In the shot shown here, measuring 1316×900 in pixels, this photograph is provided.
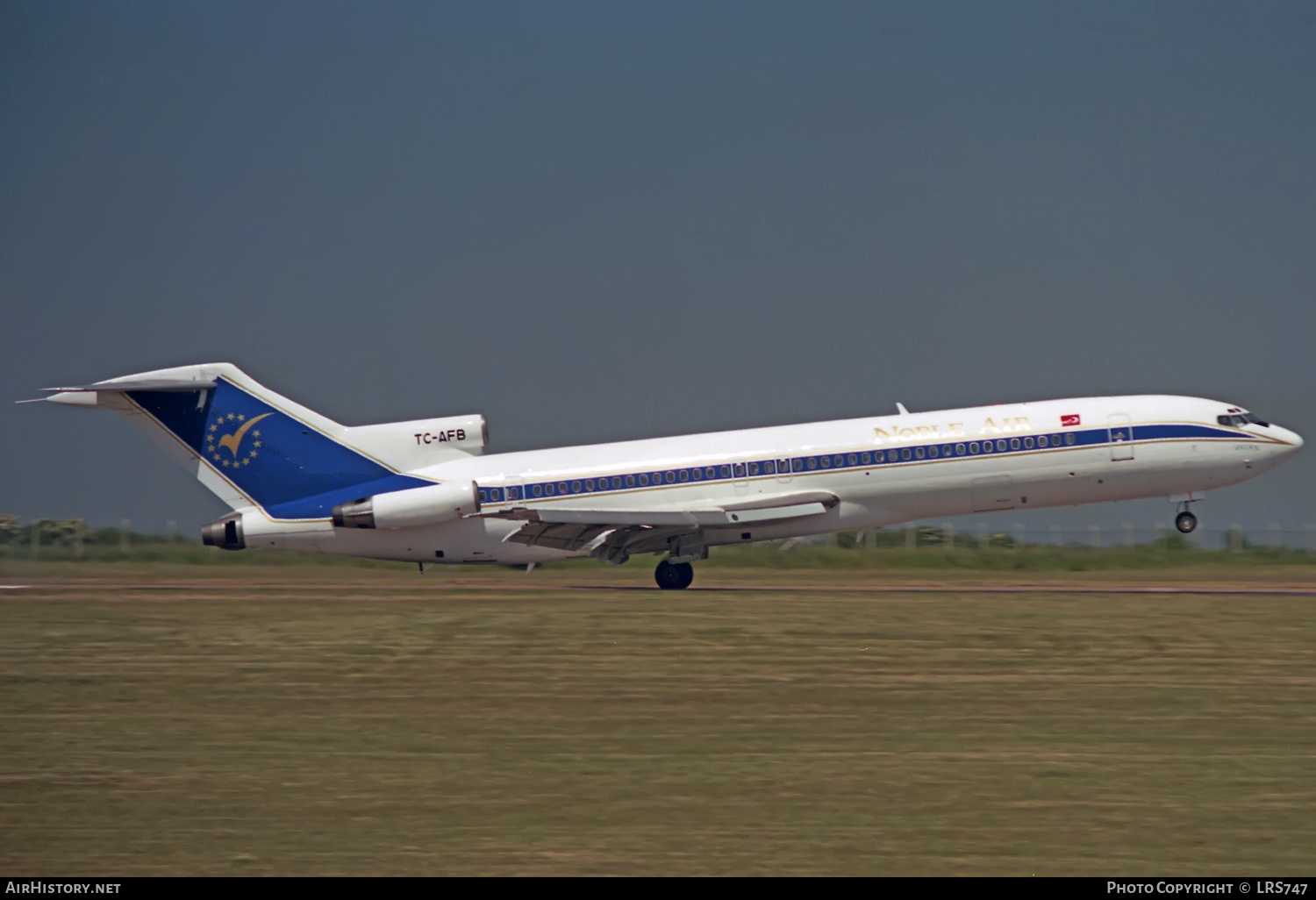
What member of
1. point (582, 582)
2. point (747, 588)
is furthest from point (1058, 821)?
point (582, 582)

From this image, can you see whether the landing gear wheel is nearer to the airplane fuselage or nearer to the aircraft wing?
the aircraft wing

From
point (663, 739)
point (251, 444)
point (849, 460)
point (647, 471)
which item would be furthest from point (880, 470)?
point (663, 739)

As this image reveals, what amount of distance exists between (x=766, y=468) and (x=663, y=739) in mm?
16671

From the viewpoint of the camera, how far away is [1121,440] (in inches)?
1191

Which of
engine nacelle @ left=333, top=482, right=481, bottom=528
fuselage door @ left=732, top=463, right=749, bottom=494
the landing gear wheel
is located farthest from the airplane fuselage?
the landing gear wheel

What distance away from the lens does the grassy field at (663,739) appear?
33.5ft

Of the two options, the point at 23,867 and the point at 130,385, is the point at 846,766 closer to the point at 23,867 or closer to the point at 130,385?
the point at 23,867

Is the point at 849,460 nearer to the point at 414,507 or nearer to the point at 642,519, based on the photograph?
the point at 642,519

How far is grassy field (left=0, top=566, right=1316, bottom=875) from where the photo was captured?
33.5ft

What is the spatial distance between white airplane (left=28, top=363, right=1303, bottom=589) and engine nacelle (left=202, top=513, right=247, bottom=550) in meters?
0.04

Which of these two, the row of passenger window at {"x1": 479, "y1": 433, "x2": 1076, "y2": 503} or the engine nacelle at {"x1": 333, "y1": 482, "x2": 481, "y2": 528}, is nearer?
the row of passenger window at {"x1": 479, "y1": 433, "x2": 1076, "y2": 503}

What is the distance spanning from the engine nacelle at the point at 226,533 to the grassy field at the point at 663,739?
5190 millimetres

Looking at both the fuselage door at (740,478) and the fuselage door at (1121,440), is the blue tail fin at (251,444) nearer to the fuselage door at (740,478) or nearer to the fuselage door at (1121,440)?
the fuselage door at (740,478)

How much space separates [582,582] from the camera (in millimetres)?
33969
